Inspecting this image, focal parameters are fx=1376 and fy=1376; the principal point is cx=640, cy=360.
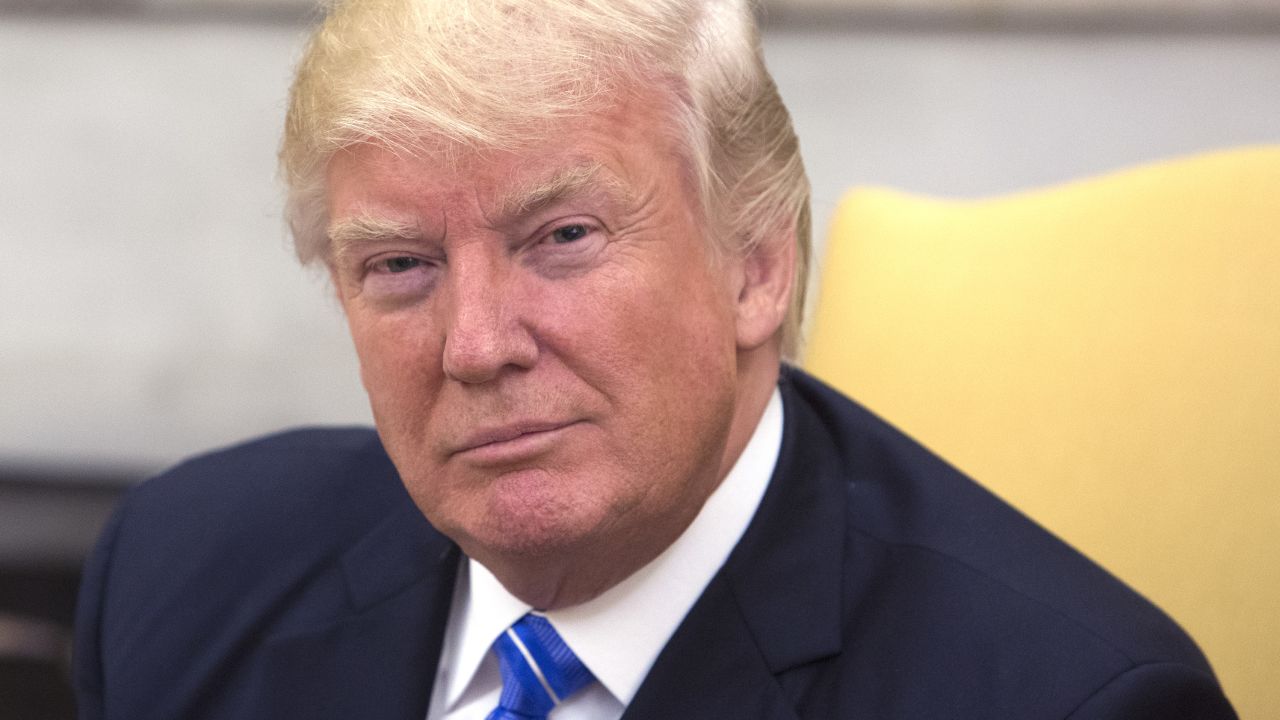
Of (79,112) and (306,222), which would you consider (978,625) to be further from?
(79,112)

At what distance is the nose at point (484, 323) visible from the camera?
1199mm

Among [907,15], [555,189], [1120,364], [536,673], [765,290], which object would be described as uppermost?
[907,15]

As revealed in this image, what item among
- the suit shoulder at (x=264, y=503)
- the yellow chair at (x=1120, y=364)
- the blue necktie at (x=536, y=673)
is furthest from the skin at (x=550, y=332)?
the yellow chair at (x=1120, y=364)

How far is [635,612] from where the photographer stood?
1.37 m

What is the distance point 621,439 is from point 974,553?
39 centimetres

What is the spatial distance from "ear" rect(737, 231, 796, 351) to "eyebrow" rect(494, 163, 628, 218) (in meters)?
0.22

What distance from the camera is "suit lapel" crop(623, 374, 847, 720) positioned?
4.27 ft

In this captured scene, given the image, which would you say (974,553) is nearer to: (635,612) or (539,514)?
(635,612)

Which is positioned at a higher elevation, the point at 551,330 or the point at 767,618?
the point at 551,330

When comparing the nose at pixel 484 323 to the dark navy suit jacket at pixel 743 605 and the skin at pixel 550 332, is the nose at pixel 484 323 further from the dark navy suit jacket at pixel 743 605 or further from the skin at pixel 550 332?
the dark navy suit jacket at pixel 743 605

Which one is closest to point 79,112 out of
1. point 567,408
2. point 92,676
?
point 92,676

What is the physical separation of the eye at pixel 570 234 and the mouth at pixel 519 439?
165 millimetres

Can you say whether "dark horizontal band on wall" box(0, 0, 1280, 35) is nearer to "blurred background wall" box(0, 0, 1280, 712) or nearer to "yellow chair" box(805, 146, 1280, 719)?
"blurred background wall" box(0, 0, 1280, 712)

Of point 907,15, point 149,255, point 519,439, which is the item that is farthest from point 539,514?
point 149,255
